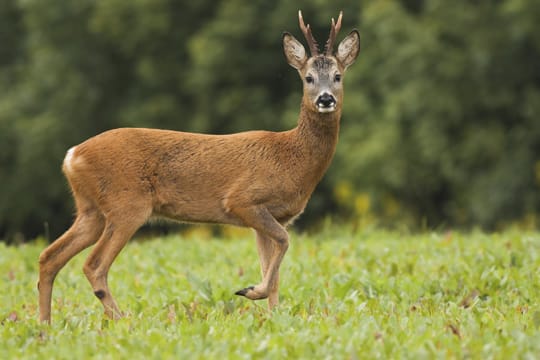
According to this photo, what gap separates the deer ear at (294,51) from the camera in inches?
306

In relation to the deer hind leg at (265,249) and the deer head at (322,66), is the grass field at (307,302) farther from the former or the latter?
the deer head at (322,66)

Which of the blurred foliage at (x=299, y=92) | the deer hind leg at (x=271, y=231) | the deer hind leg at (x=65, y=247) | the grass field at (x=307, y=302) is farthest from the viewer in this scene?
the blurred foliage at (x=299, y=92)

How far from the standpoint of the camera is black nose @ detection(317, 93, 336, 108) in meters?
7.33

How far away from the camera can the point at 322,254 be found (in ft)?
30.9

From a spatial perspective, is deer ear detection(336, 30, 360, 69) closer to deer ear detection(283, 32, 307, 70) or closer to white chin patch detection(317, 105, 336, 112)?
deer ear detection(283, 32, 307, 70)

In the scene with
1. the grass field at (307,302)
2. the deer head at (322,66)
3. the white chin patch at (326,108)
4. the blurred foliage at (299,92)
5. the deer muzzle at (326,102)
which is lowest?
the blurred foliage at (299,92)

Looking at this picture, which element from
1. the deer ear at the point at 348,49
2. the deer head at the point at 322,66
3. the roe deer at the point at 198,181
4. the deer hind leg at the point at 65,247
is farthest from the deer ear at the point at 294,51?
the deer hind leg at the point at 65,247

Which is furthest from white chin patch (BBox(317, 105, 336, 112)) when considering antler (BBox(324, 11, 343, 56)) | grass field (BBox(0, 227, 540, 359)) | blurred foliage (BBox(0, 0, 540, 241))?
blurred foliage (BBox(0, 0, 540, 241))

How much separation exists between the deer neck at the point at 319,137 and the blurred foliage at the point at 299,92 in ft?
33.3

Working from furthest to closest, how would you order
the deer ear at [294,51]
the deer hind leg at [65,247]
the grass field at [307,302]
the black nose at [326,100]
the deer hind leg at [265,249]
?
the deer ear at [294,51] < the deer hind leg at [265,249] < the black nose at [326,100] < the deer hind leg at [65,247] < the grass field at [307,302]

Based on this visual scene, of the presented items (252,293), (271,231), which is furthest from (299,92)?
(252,293)

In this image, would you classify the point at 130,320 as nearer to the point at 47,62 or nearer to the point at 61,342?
the point at 61,342

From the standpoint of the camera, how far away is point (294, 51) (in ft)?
25.6

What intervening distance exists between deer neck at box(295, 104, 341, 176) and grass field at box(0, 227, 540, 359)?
88 centimetres
